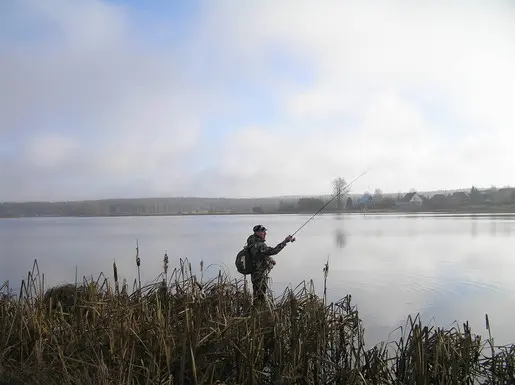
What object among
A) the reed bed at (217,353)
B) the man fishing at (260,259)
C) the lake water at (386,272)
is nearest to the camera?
the reed bed at (217,353)

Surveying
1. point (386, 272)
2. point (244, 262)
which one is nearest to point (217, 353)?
point (244, 262)

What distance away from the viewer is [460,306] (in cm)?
669

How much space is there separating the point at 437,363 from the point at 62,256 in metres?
12.8

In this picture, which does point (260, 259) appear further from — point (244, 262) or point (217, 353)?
point (217, 353)

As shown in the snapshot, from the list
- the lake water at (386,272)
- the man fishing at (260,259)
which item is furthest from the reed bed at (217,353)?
the lake water at (386,272)

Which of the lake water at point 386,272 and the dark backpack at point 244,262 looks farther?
the lake water at point 386,272

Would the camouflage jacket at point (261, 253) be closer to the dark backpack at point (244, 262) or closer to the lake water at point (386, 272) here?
the dark backpack at point (244, 262)

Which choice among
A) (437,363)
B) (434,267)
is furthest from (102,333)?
(434,267)

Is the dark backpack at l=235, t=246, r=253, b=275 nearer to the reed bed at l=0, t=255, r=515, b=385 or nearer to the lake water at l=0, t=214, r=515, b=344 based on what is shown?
the reed bed at l=0, t=255, r=515, b=385

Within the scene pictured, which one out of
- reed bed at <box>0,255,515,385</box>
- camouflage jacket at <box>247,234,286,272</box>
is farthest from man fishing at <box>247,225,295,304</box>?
reed bed at <box>0,255,515,385</box>

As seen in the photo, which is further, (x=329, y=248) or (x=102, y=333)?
(x=329, y=248)

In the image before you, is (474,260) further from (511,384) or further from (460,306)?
(511,384)

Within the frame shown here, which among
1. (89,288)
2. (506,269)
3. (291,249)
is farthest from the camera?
(291,249)

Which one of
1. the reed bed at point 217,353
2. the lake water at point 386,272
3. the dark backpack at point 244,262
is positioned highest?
the dark backpack at point 244,262
